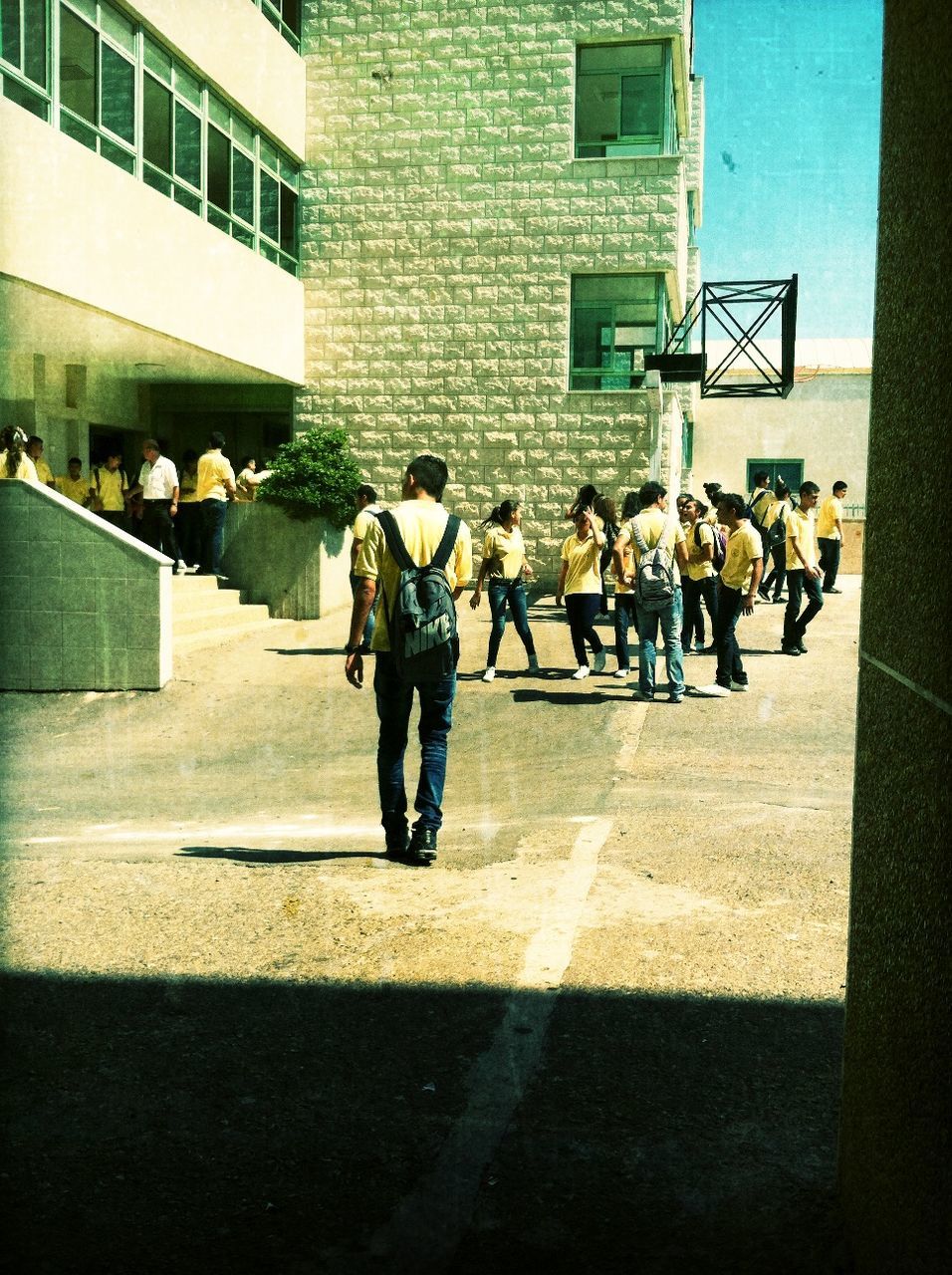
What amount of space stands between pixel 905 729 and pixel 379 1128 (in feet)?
5.92

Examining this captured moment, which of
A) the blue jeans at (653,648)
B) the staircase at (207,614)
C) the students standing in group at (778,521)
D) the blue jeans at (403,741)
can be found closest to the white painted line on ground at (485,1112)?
the blue jeans at (403,741)

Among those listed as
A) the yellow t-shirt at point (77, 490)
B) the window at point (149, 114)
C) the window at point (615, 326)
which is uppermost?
the window at point (149, 114)

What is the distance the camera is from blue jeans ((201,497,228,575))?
16.4m

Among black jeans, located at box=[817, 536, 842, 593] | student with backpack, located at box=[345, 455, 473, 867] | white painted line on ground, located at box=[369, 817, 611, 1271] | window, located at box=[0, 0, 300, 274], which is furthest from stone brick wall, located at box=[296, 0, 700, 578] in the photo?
white painted line on ground, located at box=[369, 817, 611, 1271]

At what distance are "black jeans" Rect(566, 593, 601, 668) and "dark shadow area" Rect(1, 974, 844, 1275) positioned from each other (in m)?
8.26

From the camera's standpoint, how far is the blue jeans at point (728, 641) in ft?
38.2

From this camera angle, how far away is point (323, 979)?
4469 millimetres

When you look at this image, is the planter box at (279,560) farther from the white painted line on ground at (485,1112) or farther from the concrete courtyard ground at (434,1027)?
the white painted line on ground at (485,1112)

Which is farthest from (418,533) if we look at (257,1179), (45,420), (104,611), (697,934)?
(45,420)

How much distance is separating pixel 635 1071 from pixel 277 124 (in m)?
19.2

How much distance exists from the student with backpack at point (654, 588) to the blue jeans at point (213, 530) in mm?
6811

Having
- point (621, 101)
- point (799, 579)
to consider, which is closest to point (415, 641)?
point (799, 579)

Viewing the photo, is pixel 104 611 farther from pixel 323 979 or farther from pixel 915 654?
pixel 915 654

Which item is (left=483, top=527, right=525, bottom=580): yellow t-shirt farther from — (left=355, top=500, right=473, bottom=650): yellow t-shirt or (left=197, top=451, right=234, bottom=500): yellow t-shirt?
(left=355, top=500, right=473, bottom=650): yellow t-shirt
